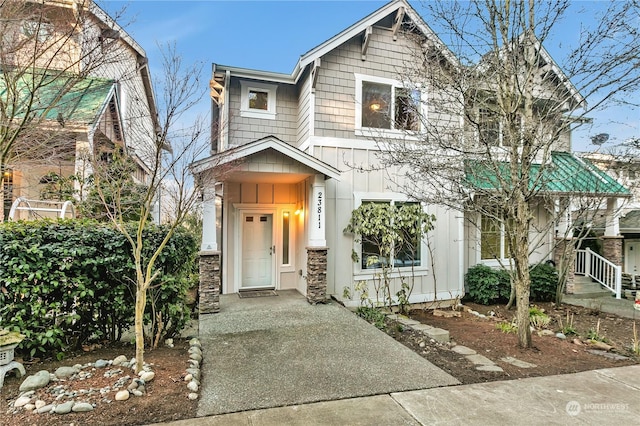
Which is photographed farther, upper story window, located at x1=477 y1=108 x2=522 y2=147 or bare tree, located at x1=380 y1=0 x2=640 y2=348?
upper story window, located at x1=477 y1=108 x2=522 y2=147

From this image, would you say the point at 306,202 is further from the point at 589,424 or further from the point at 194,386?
the point at 589,424

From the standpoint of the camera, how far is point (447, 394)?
3.71 m

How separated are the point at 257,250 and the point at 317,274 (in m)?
2.35

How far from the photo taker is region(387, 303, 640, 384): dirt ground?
4.52 metres

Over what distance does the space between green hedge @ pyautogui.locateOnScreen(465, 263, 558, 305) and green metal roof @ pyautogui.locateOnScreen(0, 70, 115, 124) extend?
10.4 meters

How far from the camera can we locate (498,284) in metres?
9.43

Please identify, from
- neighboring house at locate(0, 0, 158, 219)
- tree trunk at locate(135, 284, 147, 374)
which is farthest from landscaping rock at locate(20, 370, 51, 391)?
neighboring house at locate(0, 0, 158, 219)

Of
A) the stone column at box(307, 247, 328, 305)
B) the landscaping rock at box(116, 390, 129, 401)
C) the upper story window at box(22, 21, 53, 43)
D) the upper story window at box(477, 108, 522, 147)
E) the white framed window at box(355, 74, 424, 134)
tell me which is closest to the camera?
the landscaping rock at box(116, 390, 129, 401)

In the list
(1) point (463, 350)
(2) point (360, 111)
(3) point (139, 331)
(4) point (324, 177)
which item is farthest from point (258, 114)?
(1) point (463, 350)

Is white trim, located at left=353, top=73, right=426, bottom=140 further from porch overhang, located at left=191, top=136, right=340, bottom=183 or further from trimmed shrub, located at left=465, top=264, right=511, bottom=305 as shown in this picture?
trimmed shrub, located at left=465, top=264, right=511, bottom=305

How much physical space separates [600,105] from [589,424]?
15.9ft

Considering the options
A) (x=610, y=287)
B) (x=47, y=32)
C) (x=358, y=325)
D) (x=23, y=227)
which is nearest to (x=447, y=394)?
(x=358, y=325)

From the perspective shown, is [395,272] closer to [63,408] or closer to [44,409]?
[63,408]

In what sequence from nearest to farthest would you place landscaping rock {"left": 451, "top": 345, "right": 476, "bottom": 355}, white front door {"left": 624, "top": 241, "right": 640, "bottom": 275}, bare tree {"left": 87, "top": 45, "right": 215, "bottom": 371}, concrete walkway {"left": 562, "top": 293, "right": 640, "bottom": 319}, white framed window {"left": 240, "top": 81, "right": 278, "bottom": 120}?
bare tree {"left": 87, "top": 45, "right": 215, "bottom": 371}, landscaping rock {"left": 451, "top": 345, "right": 476, "bottom": 355}, concrete walkway {"left": 562, "top": 293, "right": 640, "bottom": 319}, white framed window {"left": 240, "top": 81, "right": 278, "bottom": 120}, white front door {"left": 624, "top": 241, "right": 640, "bottom": 275}
